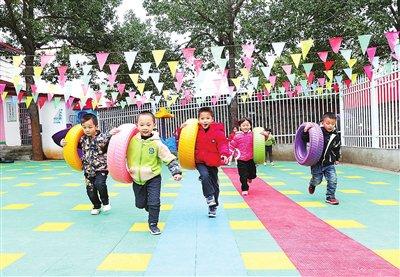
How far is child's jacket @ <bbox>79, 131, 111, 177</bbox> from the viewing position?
5.77 meters

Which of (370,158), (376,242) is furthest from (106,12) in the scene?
(376,242)

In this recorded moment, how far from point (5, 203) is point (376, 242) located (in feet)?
19.4

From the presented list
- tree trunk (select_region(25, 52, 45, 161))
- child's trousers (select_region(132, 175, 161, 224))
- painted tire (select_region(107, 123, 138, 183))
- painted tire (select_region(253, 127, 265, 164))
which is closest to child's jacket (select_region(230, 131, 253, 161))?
painted tire (select_region(253, 127, 265, 164))

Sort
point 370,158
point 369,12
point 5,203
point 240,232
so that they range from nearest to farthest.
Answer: point 240,232 < point 5,203 < point 370,158 < point 369,12

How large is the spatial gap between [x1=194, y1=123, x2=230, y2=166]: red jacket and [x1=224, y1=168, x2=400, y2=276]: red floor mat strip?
1.00m

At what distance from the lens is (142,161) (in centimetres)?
482

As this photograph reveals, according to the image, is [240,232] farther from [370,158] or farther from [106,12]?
[106,12]

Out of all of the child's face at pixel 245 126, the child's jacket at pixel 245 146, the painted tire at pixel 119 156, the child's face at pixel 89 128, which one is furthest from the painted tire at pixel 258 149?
the painted tire at pixel 119 156

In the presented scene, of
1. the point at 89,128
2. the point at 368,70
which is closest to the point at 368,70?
the point at 368,70

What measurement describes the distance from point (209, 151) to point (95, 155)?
1.64 meters

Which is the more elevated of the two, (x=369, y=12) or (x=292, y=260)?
(x=369, y=12)

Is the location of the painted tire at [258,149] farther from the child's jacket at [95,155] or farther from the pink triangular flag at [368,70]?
the pink triangular flag at [368,70]

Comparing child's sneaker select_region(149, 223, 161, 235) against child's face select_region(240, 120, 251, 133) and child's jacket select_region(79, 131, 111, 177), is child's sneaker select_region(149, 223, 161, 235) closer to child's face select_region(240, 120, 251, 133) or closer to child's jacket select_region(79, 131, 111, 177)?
child's jacket select_region(79, 131, 111, 177)

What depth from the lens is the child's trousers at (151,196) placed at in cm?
471
